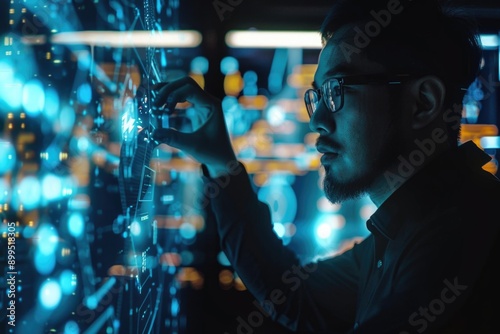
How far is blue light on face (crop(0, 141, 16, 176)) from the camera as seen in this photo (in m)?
0.50

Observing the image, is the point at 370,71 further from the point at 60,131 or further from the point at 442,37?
the point at 60,131

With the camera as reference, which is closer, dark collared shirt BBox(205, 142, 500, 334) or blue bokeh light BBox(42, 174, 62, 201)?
blue bokeh light BBox(42, 174, 62, 201)

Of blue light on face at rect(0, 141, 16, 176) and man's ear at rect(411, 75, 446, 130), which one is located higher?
man's ear at rect(411, 75, 446, 130)

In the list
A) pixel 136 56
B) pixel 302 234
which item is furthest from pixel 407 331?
pixel 302 234

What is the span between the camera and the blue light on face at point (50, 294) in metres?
0.52

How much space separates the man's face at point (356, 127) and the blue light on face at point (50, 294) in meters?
0.76

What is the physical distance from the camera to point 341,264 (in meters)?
1.37

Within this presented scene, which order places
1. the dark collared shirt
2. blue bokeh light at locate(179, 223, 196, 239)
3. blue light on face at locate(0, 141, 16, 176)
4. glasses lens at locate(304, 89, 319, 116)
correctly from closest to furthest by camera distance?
blue light on face at locate(0, 141, 16, 176), the dark collared shirt, glasses lens at locate(304, 89, 319, 116), blue bokeh light at locate(179, 223, 196, 239)

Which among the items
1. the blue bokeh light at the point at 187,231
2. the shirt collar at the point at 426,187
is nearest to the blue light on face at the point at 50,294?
the shirt collar at the point at 426,187

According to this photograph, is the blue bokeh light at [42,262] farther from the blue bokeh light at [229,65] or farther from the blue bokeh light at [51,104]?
the blue bokeh light at [229,65]

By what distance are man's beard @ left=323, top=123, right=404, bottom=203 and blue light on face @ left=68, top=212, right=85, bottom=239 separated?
724 mm

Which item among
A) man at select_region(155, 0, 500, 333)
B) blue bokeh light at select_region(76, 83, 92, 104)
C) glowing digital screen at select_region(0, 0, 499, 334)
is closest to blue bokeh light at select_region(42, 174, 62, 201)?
glowing digital screen at select_region(0, 0, 499, 334)

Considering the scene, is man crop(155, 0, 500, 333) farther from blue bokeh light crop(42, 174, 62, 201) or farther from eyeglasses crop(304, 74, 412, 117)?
blue bokeh light crop(42, 174, 62, 201)

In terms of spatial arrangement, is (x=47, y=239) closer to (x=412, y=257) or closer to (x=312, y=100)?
(x=412, y=257)
